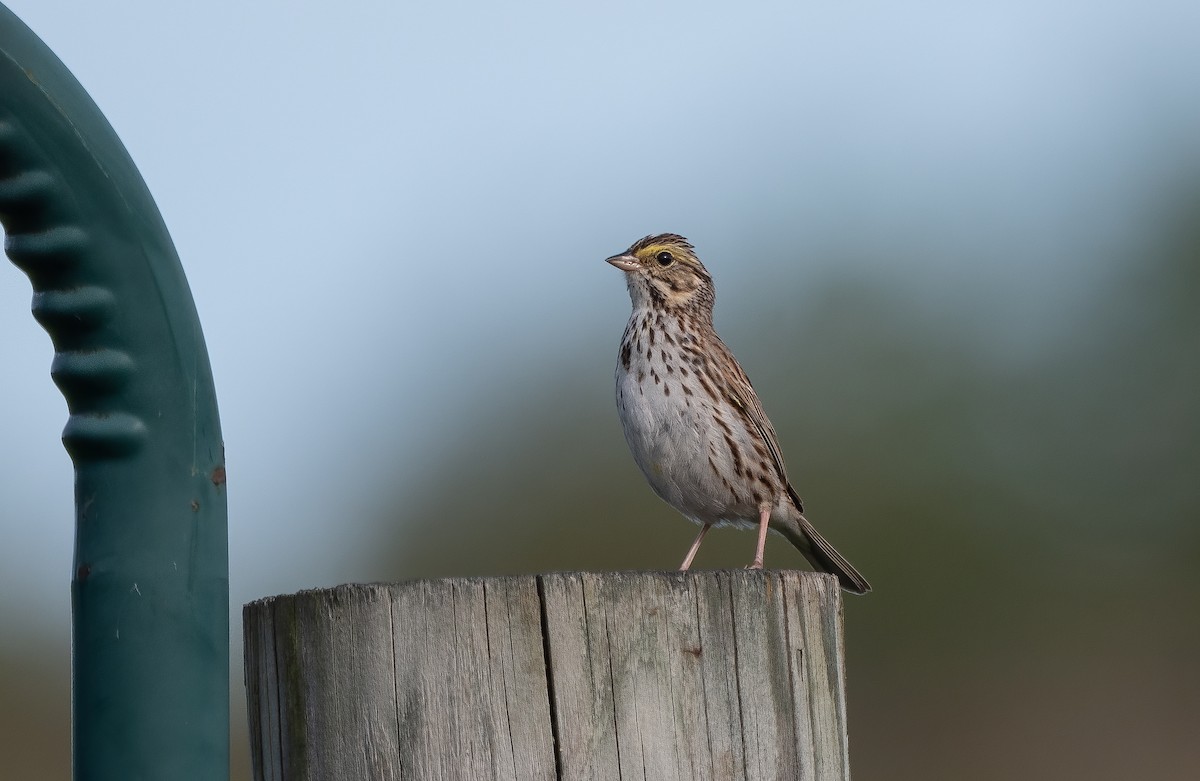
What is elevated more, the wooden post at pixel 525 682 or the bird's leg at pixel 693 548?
the bird's leg at pixel 693 548

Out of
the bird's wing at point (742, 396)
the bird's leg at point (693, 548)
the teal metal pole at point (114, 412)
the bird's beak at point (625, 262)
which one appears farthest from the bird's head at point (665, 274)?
the teal metal pole at point (114, 412)

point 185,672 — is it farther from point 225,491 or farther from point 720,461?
point 720,461

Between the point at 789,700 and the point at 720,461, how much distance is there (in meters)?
3.86

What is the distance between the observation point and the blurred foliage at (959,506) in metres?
14.1

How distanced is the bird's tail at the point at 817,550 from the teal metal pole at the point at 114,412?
508cm

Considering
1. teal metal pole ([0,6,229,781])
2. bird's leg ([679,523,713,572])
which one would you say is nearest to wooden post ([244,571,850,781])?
teal metal pole ([0,6,229,781])

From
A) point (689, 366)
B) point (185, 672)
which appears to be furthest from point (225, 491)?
point (689, 366)

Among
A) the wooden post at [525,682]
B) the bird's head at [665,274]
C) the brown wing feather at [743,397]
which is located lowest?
the wooden post at [525,682]

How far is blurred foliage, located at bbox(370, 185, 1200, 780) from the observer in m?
14.1

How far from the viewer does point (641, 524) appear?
61.8 ft

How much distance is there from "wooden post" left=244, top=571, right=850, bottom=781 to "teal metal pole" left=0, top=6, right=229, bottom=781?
0.29 metres

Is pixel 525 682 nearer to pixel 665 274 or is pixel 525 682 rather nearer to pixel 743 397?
pixel 743 397

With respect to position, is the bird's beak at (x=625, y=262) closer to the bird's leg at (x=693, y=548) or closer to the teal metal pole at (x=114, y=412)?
the bird's leg at (x=693, y=548)

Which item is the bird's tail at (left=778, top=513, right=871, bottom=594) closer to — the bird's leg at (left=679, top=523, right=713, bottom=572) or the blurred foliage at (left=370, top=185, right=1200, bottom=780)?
the bird's leg at (left=679, top=523, right=713, bottom=572)
